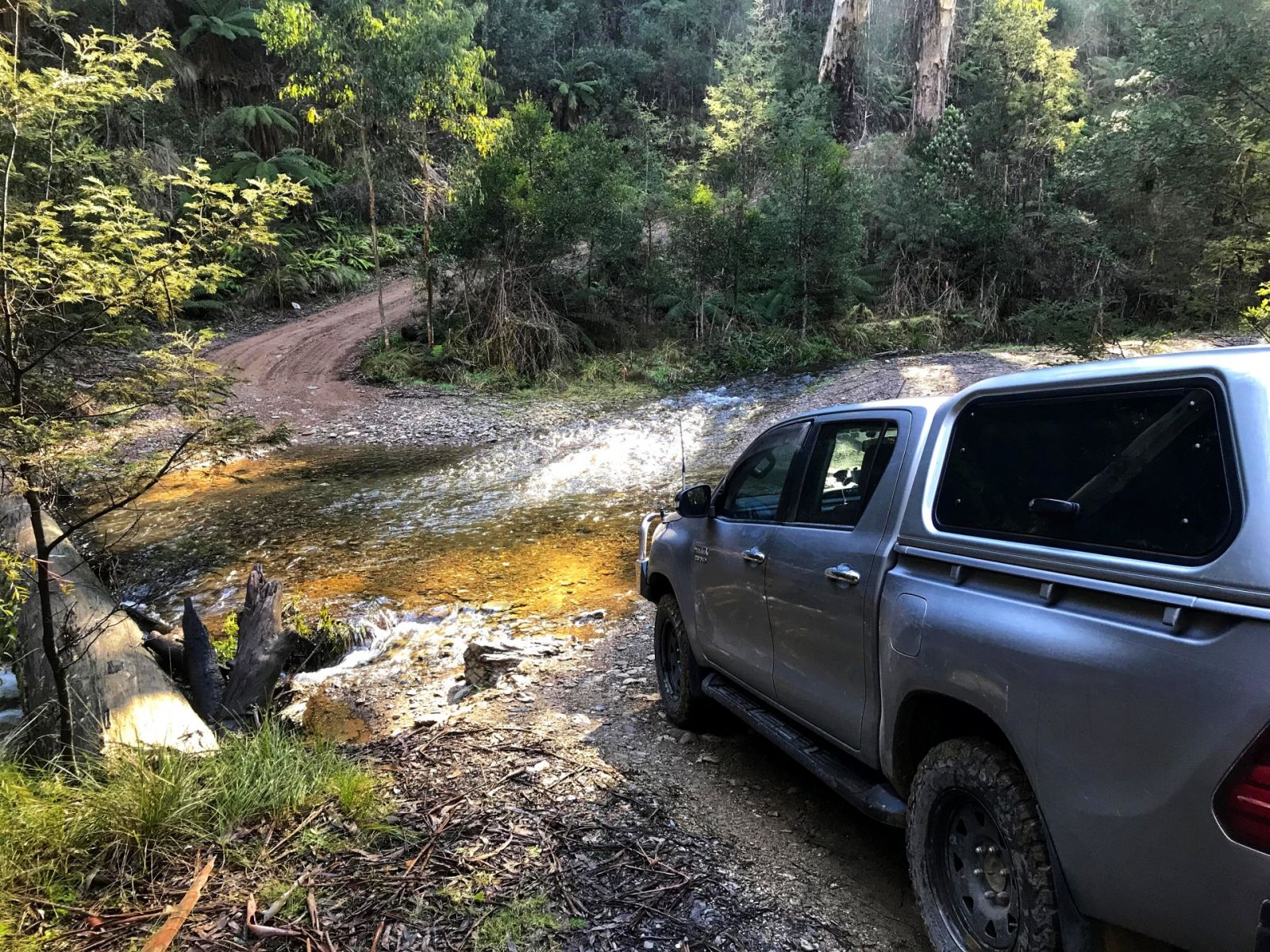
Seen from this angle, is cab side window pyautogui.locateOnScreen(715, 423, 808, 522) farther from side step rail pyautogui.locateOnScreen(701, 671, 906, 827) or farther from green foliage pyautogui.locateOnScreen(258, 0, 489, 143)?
green foliage pyautogui.locateOnScreen(258, 0, 489, 143)

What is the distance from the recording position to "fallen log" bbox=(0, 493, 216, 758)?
13.4ft

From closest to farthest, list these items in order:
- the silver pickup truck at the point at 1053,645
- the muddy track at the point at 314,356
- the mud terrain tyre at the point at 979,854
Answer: the silver pickup truck at the point at 1053,645
the mud terrain tyre at the point at 979,854
the muddy track at the point at 314,356

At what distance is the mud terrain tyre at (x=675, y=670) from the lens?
4.71 metres

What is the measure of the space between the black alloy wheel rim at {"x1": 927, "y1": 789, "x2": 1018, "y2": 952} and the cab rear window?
91cm

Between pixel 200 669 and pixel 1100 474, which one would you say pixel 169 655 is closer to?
pixel 200 669

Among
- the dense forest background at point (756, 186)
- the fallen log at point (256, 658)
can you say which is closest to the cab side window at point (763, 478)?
the fallen log at point (256, 658)

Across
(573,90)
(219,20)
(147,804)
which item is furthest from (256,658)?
(573,90)

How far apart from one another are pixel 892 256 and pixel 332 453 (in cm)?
1697

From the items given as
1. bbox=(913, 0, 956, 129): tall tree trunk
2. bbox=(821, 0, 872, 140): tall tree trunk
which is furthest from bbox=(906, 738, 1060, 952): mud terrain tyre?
bbox=(821, 0, 872, 140): tall tree trunk

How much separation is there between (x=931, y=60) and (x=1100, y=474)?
27.8 meters

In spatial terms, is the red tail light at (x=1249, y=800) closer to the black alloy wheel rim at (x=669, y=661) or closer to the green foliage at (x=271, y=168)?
the black alloy wheel rim at (x=669, y=661)

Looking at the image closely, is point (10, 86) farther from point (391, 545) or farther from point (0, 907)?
point (391, 545)

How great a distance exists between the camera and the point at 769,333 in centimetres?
2056

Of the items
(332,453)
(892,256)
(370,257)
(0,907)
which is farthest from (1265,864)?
(370,257)
